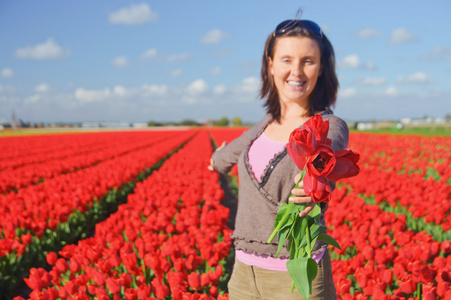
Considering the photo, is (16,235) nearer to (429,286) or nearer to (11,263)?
Result: (11,263)

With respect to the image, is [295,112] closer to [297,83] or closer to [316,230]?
[297,83]

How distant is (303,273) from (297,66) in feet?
3.13

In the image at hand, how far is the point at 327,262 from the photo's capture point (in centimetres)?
158

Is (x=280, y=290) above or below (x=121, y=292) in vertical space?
above

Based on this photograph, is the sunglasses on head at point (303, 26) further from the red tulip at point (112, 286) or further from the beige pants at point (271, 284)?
the red tulip at point (112, 286)

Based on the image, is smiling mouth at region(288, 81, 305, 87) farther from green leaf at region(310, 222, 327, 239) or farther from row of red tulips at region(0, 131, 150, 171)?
row of red tulips at region(0, 131, 150, 171)

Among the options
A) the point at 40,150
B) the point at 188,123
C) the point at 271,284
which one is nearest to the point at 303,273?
the point at 271,284

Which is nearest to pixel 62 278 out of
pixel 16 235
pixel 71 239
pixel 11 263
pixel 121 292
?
pixel 121 292

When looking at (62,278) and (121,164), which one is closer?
(62,278)

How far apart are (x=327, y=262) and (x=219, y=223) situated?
2445 mm

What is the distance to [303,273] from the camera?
1.07m

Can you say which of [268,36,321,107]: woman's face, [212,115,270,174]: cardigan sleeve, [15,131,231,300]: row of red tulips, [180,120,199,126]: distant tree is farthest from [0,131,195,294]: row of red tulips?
[180,120,199,126]: distant tree

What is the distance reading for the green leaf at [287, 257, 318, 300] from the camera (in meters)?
1.06

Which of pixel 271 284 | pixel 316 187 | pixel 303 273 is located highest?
pixel 316 187
